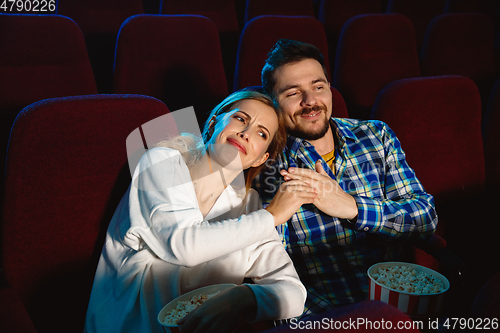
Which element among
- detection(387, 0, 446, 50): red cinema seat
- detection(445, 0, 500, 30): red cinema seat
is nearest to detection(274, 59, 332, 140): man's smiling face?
detection(387, 0, 446, 50): red cinema seat

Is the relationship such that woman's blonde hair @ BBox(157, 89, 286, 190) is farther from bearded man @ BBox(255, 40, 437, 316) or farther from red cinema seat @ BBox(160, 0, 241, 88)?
red cinema seat @ BBox(160, 0, 241, 88)

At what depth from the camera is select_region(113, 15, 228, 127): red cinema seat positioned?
894 mm

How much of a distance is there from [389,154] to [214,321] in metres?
0.44

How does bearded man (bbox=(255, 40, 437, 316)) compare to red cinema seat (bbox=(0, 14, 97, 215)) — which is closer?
bearded man (bbox=(255, 40, 437, 316))

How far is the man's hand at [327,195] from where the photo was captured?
1.78 feet

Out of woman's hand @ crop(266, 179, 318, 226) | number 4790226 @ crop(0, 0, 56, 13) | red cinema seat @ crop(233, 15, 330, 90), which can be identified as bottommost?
woman's hand @ crop(266, 179, 318, 226)

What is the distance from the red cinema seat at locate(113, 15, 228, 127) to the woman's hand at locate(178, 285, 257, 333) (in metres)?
0.56

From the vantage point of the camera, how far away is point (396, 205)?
0.62 meters

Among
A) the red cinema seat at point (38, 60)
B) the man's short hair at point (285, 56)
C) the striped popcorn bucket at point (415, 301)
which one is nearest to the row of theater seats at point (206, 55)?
the red cinema seat at point (38, 60)

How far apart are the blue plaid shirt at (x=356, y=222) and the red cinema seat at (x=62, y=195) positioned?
0.24 m

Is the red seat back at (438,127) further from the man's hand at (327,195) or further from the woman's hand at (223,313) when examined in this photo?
the woman's hand at (223,313)

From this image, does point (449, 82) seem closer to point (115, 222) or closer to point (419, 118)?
point (419, 118)

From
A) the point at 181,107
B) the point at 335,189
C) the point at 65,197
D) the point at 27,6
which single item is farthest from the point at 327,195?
the point at 27,6

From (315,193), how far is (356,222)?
99mm
